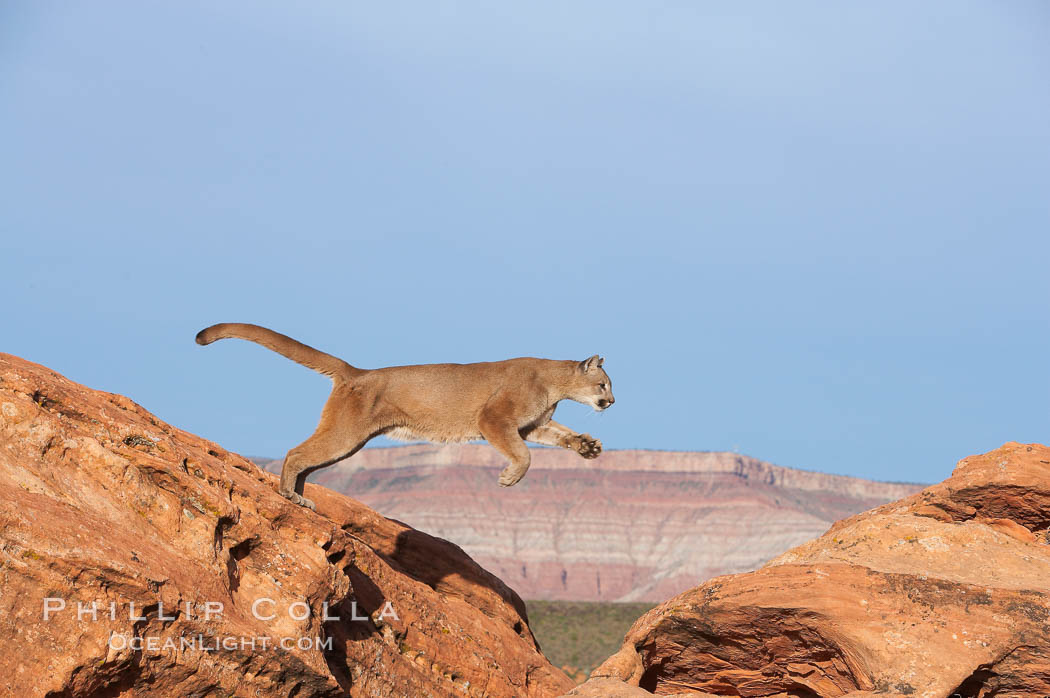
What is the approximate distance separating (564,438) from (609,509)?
117 m

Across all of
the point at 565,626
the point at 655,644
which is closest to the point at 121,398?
the point at 655,644

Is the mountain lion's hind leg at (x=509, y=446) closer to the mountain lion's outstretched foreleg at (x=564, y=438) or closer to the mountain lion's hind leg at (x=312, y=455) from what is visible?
the mountain lion's outstretched foreleg at (x=564, y=438)

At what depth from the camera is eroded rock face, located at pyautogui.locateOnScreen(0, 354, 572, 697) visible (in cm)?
805

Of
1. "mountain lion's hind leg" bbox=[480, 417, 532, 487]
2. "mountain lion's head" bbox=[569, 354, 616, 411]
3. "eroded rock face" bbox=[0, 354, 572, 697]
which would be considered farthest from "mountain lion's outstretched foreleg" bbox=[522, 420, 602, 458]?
"eroded rock face" bbox=[0, 354, 572, 697]

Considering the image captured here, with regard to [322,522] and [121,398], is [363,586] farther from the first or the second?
[121,398]

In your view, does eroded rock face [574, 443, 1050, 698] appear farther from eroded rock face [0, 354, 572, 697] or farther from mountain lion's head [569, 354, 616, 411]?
mountain lion's head [569, 354, 616, 411]

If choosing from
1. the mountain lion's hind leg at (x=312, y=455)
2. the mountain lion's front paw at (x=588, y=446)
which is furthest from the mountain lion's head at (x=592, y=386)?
the mountain lion's hind leg at (x=312, y=455)

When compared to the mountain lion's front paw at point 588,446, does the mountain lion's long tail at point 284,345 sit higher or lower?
higher

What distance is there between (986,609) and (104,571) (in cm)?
763

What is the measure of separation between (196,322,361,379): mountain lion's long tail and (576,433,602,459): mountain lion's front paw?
293cm

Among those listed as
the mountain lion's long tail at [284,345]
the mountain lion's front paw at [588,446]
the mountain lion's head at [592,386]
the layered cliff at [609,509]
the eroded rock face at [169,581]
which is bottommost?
the eroded rock face at [169,581]

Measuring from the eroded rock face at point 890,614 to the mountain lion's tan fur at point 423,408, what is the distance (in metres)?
2.78

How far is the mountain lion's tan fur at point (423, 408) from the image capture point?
12359mm

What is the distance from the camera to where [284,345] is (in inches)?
502
